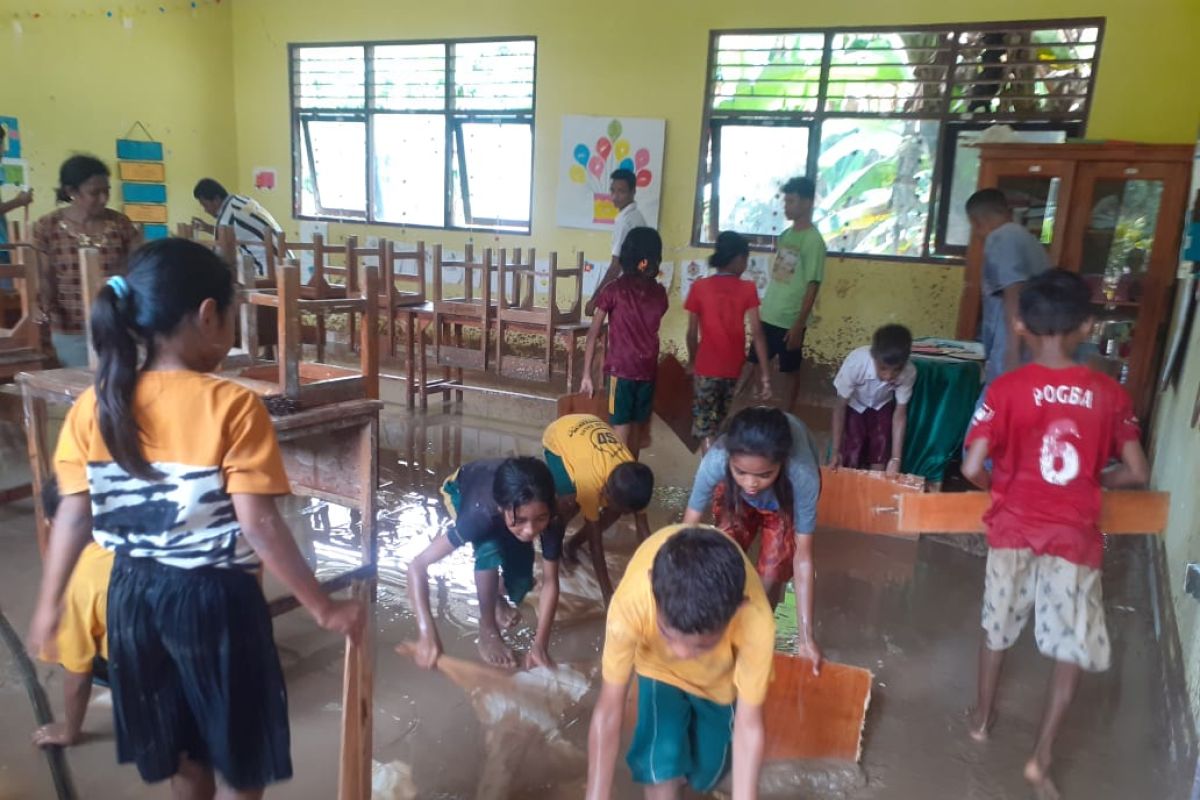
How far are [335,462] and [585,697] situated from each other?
111 centimetres

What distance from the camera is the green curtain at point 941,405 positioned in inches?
150

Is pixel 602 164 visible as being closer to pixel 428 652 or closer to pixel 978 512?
pixel 428 652

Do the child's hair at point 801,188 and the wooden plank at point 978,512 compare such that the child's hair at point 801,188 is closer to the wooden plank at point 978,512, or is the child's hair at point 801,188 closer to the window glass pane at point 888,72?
the window glass pane at point 888,72

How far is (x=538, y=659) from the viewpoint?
2357 mm

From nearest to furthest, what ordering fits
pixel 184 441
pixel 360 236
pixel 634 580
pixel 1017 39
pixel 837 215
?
pixel 184 441 < pixel 634 580 < pixel 1017 39 < pixel 837 215 < pixel 360 236

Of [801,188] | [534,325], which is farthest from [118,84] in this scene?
[801,188]

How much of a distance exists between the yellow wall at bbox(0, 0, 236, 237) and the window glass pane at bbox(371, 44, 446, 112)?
1634mm

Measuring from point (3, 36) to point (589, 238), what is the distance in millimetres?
4381

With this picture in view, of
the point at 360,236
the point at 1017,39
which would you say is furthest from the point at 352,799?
the point at 360,236

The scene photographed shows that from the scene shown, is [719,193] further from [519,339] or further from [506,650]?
[506,650]

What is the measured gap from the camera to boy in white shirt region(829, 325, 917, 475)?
331cm

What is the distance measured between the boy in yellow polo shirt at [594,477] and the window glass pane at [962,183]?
345 centimetres

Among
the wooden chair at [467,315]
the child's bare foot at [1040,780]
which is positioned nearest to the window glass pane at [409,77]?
the wooden chair at [467,315]

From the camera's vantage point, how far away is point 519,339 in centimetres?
664
